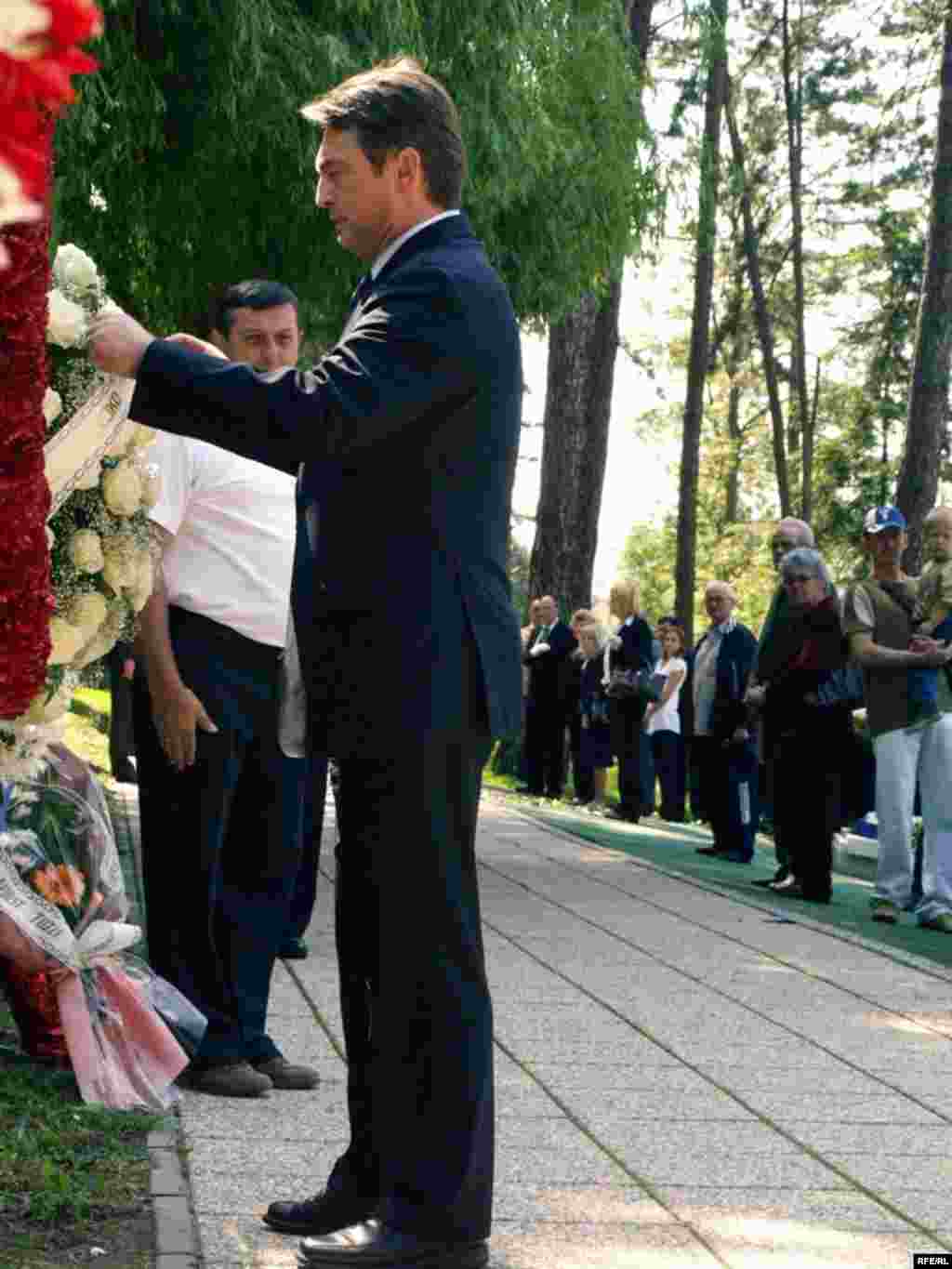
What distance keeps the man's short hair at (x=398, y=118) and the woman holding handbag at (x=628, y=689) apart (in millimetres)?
14950

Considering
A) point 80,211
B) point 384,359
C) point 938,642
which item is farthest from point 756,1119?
point 80,211

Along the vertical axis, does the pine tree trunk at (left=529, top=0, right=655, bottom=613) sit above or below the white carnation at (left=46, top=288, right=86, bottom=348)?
above

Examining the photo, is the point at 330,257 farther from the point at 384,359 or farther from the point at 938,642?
the point at 384,359

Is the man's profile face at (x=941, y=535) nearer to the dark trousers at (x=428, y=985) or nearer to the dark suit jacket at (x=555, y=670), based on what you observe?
the dark trousers at (x=428, y=985)

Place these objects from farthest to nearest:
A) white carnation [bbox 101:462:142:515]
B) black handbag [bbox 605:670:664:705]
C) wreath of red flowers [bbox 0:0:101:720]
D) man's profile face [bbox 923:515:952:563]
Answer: black handbag [bbox 605:670:664:705], man's profile face [bbox 923:515:952:563], white carnation [bbox 101:462:142:515], wreath of red flowers [bbox 0:0:101:720]

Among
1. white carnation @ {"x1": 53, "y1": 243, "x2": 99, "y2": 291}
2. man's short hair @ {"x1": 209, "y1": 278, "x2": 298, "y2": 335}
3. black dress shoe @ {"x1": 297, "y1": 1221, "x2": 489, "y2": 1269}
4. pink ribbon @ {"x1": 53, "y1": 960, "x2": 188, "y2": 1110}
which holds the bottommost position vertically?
black dress shoe @ {"x1": 297, "y1": 1221, "x2": 489, "y2": 1269}

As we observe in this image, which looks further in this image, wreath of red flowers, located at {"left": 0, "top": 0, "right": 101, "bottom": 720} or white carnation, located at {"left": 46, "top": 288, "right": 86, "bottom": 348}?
white carnation, located at {"left": 46, "top": 288, "right": 86, "bottom": 348}

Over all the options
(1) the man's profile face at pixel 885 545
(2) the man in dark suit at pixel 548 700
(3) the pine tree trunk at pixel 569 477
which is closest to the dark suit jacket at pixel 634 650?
(2) the man in dark suit at pixel 548 700

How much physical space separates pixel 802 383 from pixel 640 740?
2701cm

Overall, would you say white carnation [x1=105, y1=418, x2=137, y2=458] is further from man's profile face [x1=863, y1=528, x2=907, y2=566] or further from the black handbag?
the black handbag

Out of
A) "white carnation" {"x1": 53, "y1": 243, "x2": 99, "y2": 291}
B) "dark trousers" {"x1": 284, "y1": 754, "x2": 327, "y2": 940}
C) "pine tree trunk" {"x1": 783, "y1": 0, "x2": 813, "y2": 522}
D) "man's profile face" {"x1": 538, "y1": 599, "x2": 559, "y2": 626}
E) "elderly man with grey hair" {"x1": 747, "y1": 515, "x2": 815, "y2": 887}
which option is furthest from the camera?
"pine tree trunk" {"x1": 783, "y1": 0, "x2": 813, "y2": 522}

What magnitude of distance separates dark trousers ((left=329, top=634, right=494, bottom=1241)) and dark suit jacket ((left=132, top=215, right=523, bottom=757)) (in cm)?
9

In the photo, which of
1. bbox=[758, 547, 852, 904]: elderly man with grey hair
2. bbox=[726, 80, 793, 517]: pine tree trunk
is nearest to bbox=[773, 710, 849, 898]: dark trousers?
bbox=[758, 547, 852, 904]: elderly man with grey hair

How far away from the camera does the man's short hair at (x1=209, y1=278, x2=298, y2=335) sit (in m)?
6.59
